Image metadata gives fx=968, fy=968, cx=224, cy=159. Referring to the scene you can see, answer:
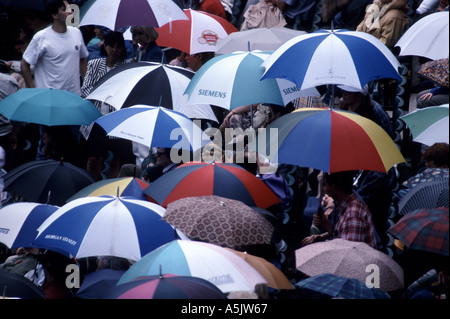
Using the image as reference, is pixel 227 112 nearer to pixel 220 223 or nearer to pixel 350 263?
pixel 220 223

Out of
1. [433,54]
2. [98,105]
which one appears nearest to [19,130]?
[98,105]

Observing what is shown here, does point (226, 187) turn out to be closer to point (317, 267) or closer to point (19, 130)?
point (317, 267)

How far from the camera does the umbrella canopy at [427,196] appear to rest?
771 cm

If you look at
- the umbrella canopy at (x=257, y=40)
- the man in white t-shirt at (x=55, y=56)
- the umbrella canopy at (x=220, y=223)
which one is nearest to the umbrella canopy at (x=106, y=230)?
the umbrella canopy at (x=220, y=223)

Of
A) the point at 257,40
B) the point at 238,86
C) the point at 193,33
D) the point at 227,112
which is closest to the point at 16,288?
the point at 238,86

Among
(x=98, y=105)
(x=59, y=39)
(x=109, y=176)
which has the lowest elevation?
(x=109, y=176)

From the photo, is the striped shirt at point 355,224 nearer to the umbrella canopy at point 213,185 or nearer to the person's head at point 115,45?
the umbrella canopy at point 213,185

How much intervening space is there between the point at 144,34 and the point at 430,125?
4.97 m

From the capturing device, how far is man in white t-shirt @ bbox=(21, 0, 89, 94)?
1216 centimetres

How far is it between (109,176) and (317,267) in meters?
5.40

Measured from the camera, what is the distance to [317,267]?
23.6 feet

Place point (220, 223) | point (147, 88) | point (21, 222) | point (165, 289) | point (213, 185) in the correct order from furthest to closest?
point (147, 88) → point (21, 222) → point (213, 185) → point (220, 223) → point (165, 289)

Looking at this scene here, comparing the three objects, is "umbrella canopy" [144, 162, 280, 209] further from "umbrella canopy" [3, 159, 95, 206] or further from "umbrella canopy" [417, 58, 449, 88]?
"umbrella canopy" [417, 58, 449, 88]

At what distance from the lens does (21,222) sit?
9.15 m
